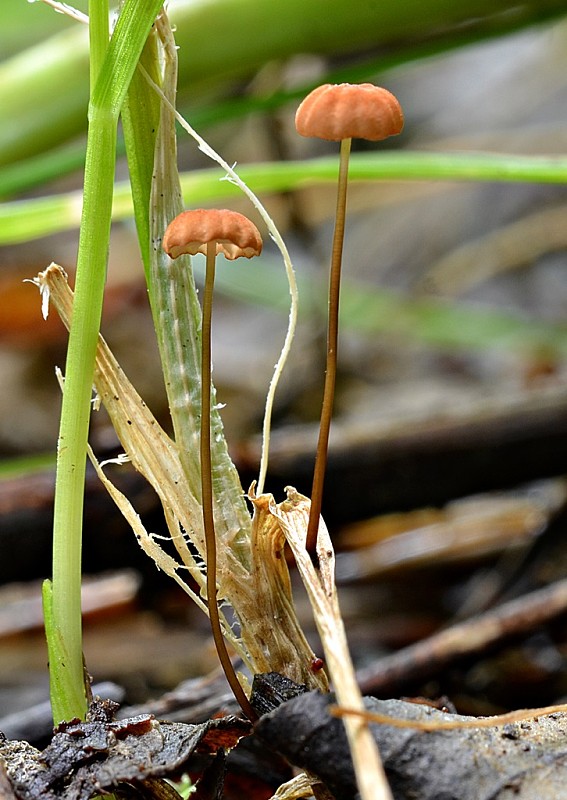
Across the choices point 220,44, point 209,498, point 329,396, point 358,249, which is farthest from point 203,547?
point 358,249

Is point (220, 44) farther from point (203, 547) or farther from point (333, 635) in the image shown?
point (333, 635)

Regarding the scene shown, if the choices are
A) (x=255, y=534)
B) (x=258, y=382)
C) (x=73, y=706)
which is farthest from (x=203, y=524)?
(x=258, y=382)

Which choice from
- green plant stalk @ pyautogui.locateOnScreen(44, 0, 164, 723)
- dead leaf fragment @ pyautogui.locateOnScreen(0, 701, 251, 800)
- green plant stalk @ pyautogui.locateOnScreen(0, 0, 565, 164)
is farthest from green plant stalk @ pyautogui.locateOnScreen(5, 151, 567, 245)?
dead leaf fragment @ pyautogui.locateOnScreen(0, 701, 251, 800)

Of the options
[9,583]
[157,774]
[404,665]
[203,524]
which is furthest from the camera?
[9,583]

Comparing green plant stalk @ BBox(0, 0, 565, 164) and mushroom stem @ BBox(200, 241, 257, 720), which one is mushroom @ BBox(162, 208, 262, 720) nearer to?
mushroom stem @ BBox(200, 241, 257, 720)

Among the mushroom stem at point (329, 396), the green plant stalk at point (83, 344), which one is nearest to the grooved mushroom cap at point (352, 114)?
the mushroom stem at point (329, 396)

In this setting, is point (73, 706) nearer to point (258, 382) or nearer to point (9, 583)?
point (9, 583)

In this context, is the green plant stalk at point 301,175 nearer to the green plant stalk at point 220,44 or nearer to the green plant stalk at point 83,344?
the green plant stalk at point 220,44
